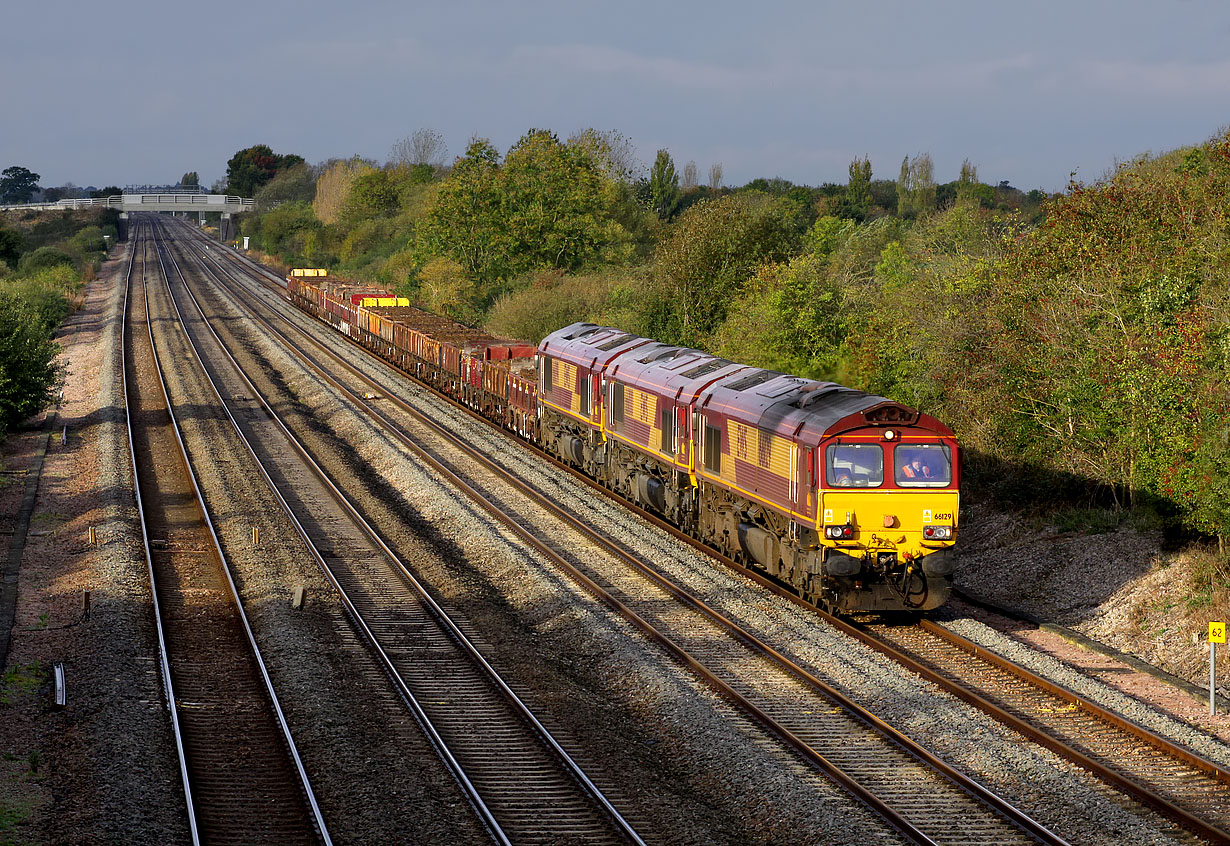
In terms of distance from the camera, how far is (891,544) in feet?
61.6

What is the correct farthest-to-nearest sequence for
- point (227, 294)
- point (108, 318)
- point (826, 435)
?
point (227, 294), point (108, 318), point (826, 435)

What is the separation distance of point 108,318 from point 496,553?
58.8m

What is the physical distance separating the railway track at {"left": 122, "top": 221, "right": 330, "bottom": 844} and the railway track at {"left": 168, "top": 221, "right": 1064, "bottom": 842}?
551cm

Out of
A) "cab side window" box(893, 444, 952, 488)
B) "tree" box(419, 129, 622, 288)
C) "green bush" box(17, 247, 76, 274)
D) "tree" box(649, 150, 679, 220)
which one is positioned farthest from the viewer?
"tree" box(649, 150, 679, 220)

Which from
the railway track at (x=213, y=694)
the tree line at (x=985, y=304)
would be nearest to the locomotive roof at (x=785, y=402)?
the tree line at (x=985, y=304)

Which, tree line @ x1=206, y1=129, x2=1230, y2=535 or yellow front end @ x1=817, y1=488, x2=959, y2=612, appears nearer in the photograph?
yellow front end @ x1=817, y1=488, x2=959, y2=612

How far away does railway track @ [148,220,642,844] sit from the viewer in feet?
40.5

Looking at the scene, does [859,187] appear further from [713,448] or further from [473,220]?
[713,448]

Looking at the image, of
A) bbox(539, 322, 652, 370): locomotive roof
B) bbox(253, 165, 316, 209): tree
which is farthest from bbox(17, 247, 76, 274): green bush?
bbox(253, 165, 316, 209): tree

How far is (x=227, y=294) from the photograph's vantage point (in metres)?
91.4

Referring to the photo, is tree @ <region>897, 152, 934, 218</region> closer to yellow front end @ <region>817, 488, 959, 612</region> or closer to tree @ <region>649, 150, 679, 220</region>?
tree @ <region>649, 150, 679, 220</region>

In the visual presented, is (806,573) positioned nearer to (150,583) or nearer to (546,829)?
(546,829)

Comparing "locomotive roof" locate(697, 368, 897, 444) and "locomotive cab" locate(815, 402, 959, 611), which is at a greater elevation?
"locomotive roof" locate(697, 368, 897, 444)

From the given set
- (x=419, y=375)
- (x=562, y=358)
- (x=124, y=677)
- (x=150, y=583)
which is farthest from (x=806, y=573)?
(x=419, y=375)
